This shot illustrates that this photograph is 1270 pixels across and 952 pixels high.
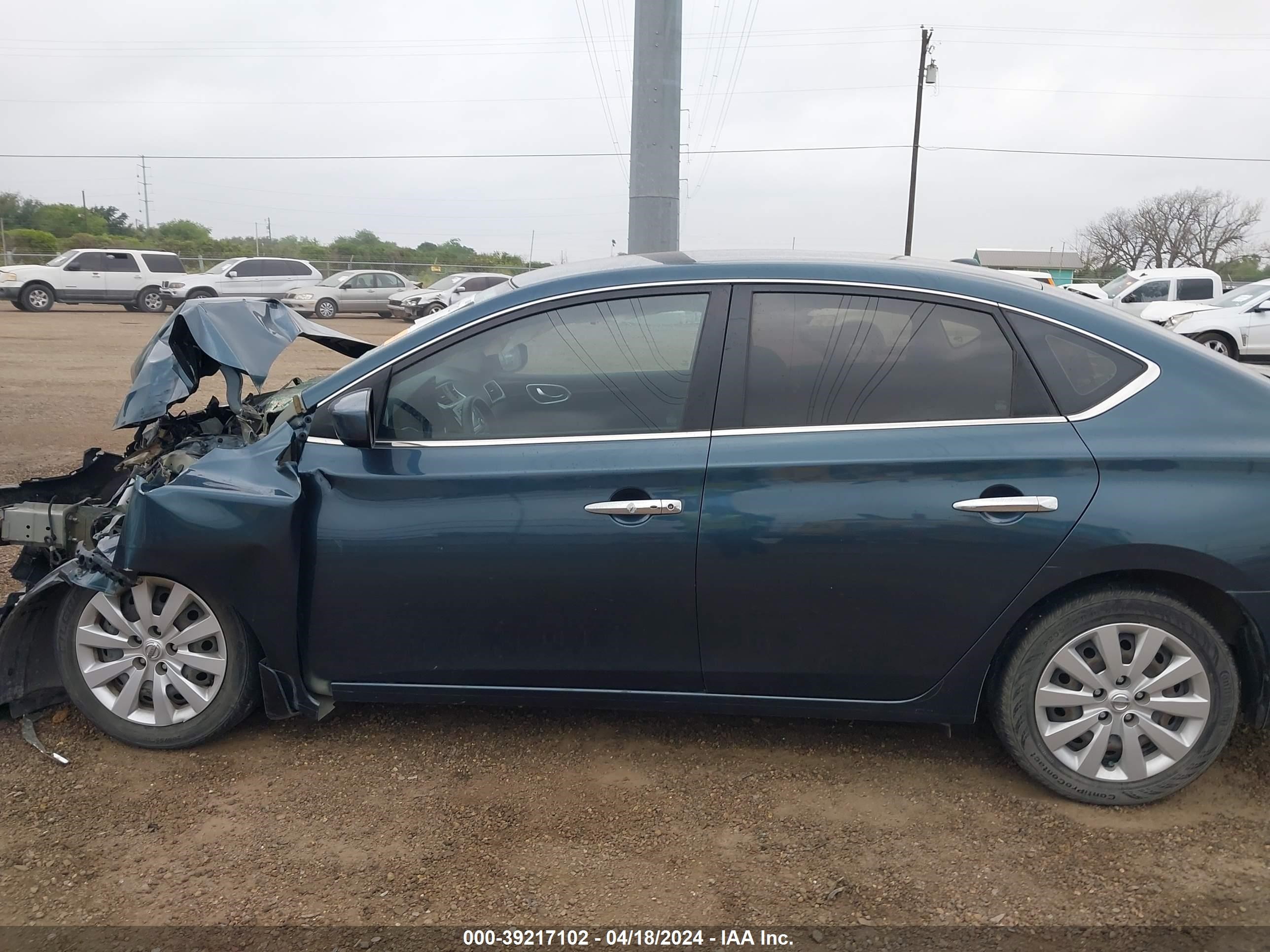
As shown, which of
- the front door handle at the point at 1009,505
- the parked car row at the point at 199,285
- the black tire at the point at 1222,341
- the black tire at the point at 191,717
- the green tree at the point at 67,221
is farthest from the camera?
the green tree at the point at 67,221

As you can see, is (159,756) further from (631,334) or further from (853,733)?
(853,733)

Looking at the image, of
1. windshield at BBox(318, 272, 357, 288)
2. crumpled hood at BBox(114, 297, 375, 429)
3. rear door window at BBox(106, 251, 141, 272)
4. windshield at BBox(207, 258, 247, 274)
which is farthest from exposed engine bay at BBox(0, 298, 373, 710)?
rear door window at BBox(106, 251, 141, 272)

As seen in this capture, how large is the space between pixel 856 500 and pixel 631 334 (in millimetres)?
932

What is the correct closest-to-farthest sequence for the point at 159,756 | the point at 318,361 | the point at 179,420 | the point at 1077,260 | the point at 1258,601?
the point at 1258,601
the point at 159,756
the point at 179,420
the point at 318,361
the point at 1077,260

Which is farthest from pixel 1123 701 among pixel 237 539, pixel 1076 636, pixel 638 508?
pixel 237 539

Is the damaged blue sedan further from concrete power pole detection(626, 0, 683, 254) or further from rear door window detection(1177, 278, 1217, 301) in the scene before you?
rear door window detection(1177, 278, 1217, 301)

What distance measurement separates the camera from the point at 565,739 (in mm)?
3598

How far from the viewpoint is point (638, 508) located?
10.1 feet

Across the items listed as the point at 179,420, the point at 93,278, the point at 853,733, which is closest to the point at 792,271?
the point at 853,733

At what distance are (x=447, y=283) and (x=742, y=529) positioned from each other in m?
26.2

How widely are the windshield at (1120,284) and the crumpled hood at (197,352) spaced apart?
24904 millimetres

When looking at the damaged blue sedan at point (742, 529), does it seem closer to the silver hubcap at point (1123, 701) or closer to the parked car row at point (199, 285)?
the silver hubcap at point (1123, 701)

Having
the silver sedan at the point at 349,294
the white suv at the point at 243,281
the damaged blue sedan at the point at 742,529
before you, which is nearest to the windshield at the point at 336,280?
the silver sedan at the point at 349,294

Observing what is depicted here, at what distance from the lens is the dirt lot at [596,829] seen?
8.84ft
